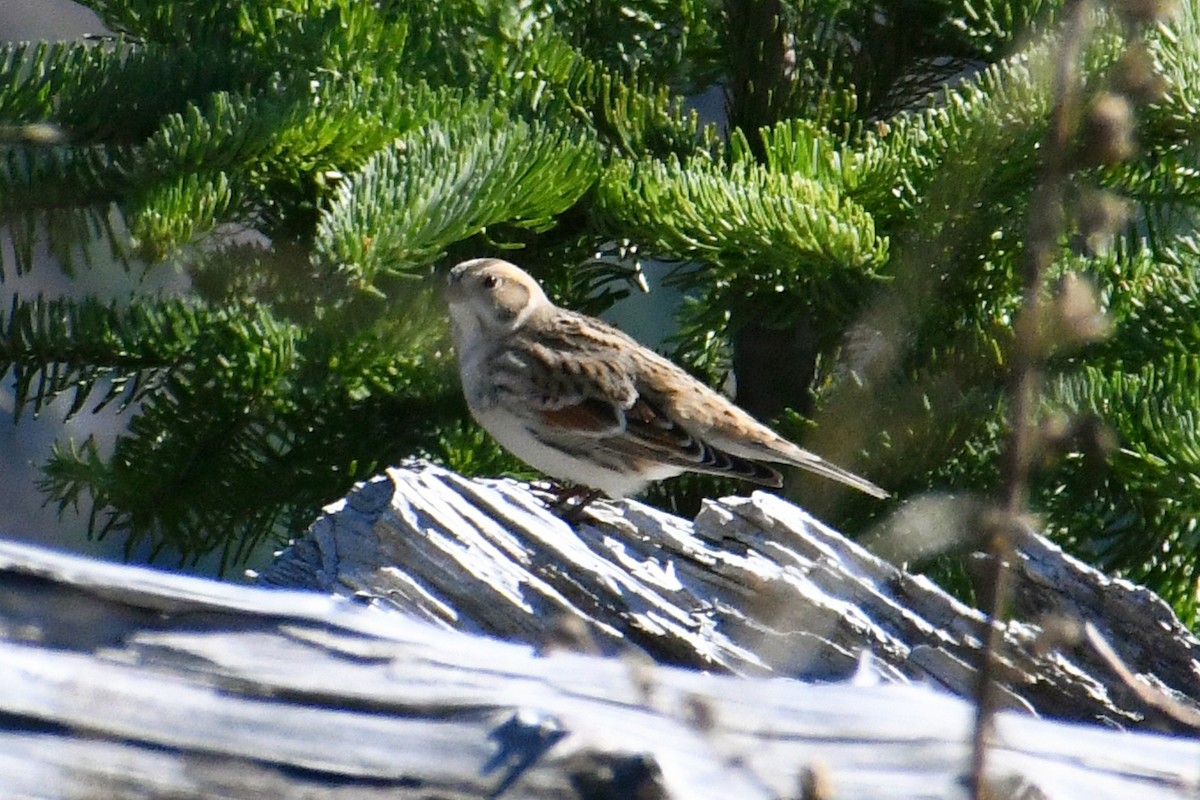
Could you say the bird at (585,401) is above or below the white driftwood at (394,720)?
below

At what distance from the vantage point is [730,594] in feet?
5.85

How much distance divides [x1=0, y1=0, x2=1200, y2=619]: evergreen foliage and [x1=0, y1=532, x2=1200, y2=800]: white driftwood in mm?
824

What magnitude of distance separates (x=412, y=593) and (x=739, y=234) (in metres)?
0.68

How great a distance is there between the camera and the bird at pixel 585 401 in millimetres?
2619

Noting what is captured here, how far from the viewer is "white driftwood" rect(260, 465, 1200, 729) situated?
1672 millimetres

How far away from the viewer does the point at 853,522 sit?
2209 mm

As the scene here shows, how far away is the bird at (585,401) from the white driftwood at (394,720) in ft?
4.08

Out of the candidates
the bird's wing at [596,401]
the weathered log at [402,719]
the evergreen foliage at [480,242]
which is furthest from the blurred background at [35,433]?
the weathered log at [402,719]

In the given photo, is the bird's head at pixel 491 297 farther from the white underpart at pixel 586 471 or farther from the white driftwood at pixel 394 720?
the white driftwood at pixel 394 720

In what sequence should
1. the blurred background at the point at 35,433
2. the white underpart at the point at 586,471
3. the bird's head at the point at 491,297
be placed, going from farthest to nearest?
the blurred background at the point at 35,433
the white underpart at the point at 586,471
the bird's head at the point at 491,297

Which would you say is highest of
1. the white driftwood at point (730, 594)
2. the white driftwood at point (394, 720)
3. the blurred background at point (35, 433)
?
the white driftwood at point (394, 720)

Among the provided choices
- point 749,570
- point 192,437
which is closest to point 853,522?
point 749,570

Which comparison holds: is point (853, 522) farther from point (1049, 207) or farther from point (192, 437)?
point (1049, 207)

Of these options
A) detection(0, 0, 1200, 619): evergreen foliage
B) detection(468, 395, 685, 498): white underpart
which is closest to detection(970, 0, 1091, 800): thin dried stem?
detection(0, 0, 1200, 619): evergreen foliage
